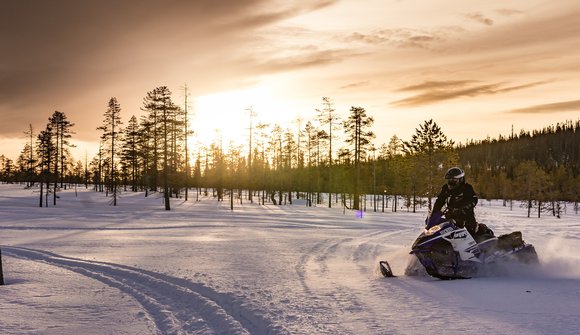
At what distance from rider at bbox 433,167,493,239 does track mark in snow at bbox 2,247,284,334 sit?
4772mm

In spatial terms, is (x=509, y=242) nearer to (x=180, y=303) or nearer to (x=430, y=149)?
(x=180, y=303)

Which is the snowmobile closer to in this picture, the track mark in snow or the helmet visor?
the helmet visor

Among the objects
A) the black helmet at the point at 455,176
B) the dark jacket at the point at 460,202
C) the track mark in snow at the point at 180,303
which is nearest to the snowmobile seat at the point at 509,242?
the dark jacket at the point at 460,202

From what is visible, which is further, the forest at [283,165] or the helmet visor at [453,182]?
the forest at [283,165]

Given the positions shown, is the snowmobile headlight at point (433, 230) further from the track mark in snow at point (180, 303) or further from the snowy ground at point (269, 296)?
the track mark in snow at point (180, 303)

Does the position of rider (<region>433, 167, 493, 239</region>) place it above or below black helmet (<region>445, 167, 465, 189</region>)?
below

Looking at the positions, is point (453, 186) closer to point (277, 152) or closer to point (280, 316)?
point (280, 316)

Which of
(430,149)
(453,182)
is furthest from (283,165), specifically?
(453,182)

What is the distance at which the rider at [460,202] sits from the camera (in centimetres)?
898

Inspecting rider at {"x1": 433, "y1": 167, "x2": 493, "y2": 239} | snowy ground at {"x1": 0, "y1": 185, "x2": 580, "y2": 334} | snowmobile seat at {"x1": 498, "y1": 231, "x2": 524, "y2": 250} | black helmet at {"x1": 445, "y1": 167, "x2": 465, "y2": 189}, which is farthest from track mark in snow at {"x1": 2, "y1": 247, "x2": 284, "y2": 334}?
snowmobile seat at {"x1": 498, "y1": 231, "x2": 524, "y2": 250}

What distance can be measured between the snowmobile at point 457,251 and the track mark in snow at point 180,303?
375 cm

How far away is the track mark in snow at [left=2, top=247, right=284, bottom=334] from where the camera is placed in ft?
18.8

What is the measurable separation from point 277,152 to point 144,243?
6255cm

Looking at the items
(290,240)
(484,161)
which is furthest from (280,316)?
(484,161)
